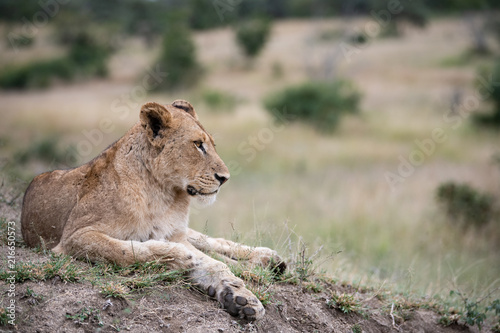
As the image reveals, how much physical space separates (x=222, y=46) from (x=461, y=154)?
27.0 metres

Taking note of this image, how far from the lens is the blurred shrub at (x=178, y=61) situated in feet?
106

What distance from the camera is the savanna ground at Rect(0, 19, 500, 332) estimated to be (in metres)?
4.05

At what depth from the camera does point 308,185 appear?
15.6 metres

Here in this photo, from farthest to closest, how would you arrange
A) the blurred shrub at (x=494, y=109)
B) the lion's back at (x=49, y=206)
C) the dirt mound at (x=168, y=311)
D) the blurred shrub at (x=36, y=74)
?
the blurred shrub at (x=36, y=74) → the blurred shrub at (x=494, y=109) → the lion's back at (x=49, y=206) → the dirt mound at (x=168, y=311)

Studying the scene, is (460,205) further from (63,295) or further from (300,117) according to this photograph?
(300,117)

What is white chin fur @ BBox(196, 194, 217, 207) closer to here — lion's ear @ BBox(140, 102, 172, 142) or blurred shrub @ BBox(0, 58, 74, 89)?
lion's ear @ BBox(140, 102, 172, 142)

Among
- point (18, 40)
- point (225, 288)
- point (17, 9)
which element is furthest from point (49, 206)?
point (17, 9)

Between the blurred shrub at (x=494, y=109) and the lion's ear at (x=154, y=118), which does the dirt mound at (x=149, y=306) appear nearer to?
the lion's ear at (x=154, y=118)

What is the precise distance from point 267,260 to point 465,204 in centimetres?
887

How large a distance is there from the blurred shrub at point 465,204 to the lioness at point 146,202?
28.5ft

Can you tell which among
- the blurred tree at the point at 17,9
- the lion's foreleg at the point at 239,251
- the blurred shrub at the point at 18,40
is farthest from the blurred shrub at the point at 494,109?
the blurred tree at the point at 17,9

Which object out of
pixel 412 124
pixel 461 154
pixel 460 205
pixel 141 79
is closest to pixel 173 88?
pixel 141 79

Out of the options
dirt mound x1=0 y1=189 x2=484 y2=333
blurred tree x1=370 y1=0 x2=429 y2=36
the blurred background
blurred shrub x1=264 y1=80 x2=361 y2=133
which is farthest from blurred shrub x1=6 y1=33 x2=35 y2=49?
dirt mound x1=0 y1=189 x2=484 y2=333

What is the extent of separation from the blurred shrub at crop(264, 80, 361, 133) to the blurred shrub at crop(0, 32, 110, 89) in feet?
55.1
